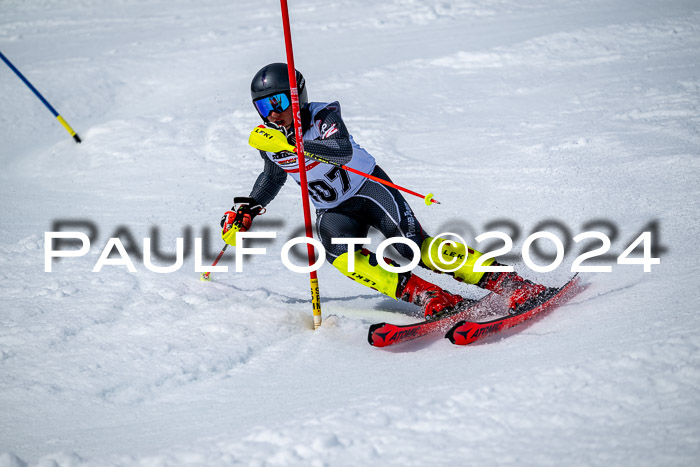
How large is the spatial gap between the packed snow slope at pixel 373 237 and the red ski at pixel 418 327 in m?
0.10

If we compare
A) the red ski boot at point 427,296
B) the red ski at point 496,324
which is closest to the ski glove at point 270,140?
the red ski boot at point 427,296

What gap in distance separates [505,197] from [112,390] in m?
4.44

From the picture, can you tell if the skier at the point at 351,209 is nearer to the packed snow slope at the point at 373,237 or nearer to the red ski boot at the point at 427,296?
the red ski boot at the point at 427,296

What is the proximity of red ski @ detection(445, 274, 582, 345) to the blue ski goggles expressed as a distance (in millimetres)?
1703

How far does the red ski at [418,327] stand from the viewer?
3.88 metres

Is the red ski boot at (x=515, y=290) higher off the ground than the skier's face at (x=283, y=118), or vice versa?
the skier's face at (x=283, y=118)

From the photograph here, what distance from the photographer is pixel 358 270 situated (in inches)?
169

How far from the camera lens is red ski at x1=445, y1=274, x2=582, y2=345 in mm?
3793

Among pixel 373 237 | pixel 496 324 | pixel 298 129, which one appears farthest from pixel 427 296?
pixel 373 237

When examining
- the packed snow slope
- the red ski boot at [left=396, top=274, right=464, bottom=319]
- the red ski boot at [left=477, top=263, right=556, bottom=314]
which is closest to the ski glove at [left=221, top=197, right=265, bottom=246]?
the packed snow slope

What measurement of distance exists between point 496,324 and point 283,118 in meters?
1.82

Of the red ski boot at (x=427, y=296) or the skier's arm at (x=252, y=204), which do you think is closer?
the red ski boot at (x=427, y=296)

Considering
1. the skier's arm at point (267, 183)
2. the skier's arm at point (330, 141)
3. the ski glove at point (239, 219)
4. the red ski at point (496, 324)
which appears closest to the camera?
the red ski at point (496, 324)

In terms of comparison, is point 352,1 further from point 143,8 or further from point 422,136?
point 422,136
